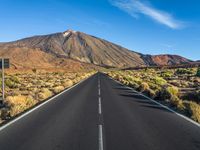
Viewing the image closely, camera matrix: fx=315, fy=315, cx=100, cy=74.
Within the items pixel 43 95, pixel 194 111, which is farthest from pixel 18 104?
pixel 194 111

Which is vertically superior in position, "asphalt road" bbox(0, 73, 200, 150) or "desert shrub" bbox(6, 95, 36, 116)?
"desert shrub" bbox(6, 95, 36, 116)

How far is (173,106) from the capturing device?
18.1 m

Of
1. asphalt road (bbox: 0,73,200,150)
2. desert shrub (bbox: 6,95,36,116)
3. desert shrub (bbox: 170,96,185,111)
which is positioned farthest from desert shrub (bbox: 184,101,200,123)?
desert shrub (bbox: 6,95,36,116)

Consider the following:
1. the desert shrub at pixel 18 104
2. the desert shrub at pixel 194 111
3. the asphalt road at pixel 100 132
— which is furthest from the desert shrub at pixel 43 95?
the desert shrub at pixel 194 111

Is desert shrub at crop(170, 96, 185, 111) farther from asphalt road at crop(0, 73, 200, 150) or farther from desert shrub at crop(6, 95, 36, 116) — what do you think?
desert shrub at crop(6, 95, 36, 116)

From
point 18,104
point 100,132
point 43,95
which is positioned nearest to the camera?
point 100,132

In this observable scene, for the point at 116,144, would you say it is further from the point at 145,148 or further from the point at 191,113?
the point at 191,113

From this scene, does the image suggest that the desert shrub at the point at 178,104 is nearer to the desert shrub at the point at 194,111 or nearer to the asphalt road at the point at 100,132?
the desert shrub at the point at 194,111

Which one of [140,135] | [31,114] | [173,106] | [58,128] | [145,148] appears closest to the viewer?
[145,148]

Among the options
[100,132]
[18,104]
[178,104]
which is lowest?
[100,132]

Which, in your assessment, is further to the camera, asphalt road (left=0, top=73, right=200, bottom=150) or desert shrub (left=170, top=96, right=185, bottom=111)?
desert shrub (left=170, top=96, right=185, bottom=111)

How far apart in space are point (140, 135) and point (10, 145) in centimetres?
383

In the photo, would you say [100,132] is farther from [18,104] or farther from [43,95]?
[43,95]

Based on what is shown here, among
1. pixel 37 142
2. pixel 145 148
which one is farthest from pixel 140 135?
pixel 37 142
